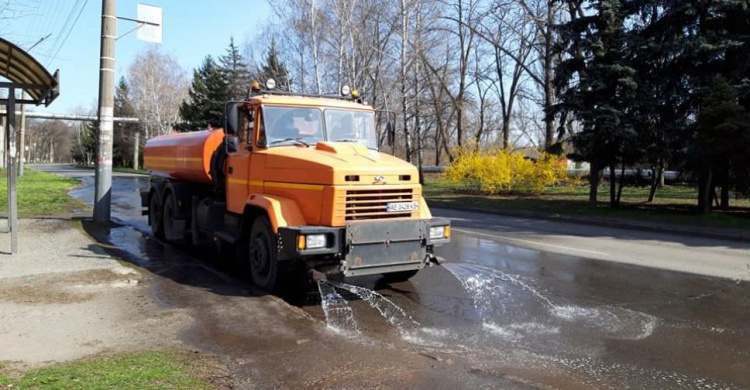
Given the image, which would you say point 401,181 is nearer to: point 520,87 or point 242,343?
point 242,343

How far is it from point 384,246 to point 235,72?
54.7m

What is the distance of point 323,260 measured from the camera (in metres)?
7.26

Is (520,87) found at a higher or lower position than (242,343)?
higher

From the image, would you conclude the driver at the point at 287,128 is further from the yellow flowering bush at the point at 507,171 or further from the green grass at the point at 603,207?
the yellow flowering bush at the point at 507,171

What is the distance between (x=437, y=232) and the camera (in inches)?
307

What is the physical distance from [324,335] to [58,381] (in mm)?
2410

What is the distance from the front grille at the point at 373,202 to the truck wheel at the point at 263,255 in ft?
3.85

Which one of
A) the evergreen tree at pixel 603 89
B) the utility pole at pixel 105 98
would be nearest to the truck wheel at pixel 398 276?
the utility pole at pixel 105 98

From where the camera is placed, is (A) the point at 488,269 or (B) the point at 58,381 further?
(A) the point at 488,269

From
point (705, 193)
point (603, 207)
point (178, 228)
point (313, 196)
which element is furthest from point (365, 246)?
point (603, 207)

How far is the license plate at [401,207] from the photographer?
7.41 metres

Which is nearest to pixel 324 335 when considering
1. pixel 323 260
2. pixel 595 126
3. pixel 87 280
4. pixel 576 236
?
pixel 323 260

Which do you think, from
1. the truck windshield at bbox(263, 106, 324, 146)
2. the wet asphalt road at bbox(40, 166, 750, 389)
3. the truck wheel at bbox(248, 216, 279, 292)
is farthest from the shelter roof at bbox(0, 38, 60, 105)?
the truck wheel at bbox(248, 216, 279, 292)

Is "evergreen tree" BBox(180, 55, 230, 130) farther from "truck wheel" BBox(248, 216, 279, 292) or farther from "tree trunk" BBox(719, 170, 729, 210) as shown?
"truck wheel" BBox(248, 216, 279, 292)
